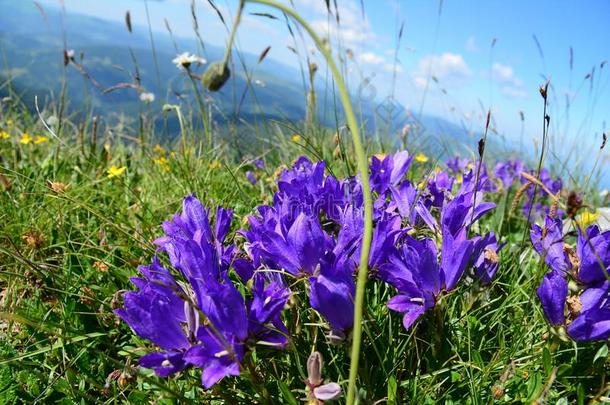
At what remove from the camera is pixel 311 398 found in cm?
95

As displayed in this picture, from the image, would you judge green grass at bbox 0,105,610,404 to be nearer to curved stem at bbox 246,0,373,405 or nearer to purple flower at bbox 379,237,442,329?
purple flower at bbox 379,237,442,329

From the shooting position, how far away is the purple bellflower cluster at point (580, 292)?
1.19 metres

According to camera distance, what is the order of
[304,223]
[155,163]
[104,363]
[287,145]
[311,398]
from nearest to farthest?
[311,398]
[304,223]
[104,363]
[155,163]
[287,145]

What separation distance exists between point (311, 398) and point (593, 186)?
17.4 feet

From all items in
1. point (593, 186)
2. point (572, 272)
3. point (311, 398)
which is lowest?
point (593, 186)

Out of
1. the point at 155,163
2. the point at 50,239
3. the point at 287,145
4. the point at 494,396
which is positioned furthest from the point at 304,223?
the point at 287,145

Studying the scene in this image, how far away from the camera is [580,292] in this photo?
4.26ft

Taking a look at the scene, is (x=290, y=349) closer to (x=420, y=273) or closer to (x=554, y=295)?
(x=420, y=273)

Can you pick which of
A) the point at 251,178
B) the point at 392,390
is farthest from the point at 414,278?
the point at 251,178

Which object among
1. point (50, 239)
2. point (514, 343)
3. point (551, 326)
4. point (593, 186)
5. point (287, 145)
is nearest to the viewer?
point (551, 326)

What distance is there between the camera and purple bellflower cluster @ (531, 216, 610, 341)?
1188 millimetres

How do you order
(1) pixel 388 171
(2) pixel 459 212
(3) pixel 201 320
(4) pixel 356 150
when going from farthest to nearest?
(1) pixel 388 171 < (2) pixel 459 212 < (3) pixel 201 320 < (4) pixel 356 150

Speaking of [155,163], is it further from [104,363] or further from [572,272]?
[572,272]

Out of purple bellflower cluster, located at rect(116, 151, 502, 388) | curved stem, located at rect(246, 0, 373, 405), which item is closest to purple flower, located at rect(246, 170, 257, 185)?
purple bellflower cluster, located at rect(116, 151, 502, 388)
